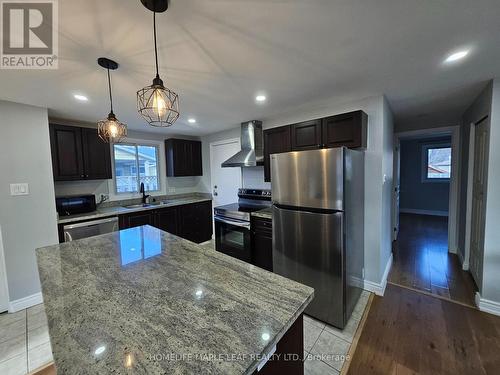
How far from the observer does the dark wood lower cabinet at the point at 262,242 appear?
2.82m

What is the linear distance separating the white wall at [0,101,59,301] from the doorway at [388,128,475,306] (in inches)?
182

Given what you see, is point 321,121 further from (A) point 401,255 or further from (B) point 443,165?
(B) point 443,165

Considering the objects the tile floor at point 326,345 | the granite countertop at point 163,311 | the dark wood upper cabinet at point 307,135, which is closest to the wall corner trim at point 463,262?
the tile floor at point 326,345

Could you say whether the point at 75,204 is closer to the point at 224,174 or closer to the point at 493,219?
the point at 224,174

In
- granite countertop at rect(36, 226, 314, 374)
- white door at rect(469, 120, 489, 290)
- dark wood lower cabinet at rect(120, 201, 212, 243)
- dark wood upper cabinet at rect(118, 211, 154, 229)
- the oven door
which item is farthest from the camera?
dark wood lower cabinet at rect(120, 201, 212, 243)

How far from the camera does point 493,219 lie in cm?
210

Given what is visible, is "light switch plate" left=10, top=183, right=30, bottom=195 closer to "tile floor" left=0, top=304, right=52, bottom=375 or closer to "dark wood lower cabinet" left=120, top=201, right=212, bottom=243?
"dark wood lower cabinet" left=120, top=201, right=212, bottom=243

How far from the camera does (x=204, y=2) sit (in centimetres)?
106

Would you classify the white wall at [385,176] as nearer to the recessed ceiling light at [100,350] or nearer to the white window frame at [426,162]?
the recessed ceiling light at [100,350]

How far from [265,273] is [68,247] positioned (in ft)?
5.46

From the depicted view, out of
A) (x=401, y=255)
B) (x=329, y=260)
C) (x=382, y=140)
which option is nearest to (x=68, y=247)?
(x=329, y=260)

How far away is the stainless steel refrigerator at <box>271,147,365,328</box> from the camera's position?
196 cm

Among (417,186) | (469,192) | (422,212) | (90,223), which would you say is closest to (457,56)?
(469,192)

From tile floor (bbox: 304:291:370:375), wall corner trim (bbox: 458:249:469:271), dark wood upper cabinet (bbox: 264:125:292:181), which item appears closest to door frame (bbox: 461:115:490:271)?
wall corner trim (bbox: 458:249:469:271)
